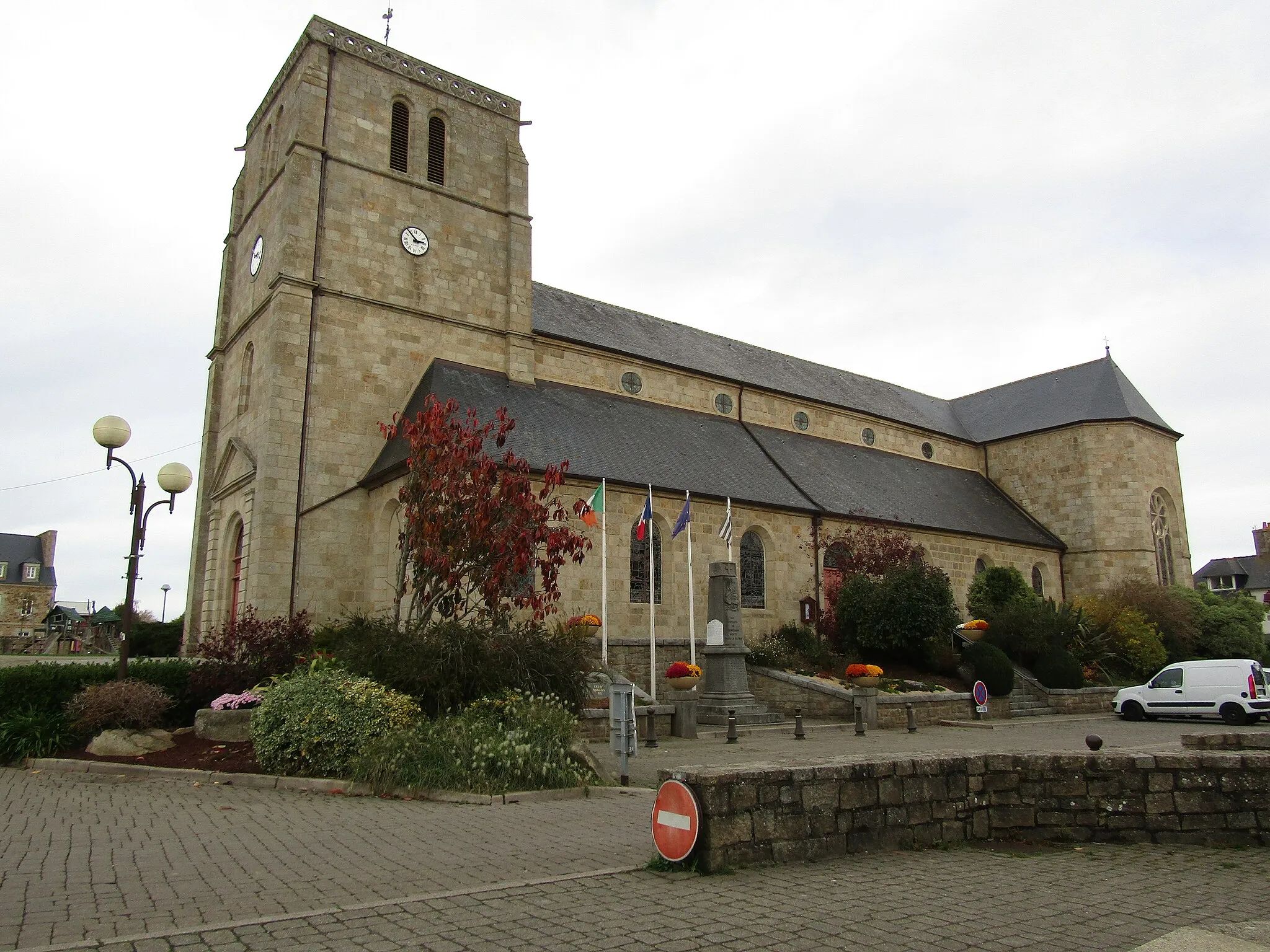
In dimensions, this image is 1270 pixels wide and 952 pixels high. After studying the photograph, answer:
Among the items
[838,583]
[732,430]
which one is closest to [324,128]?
[732,430]

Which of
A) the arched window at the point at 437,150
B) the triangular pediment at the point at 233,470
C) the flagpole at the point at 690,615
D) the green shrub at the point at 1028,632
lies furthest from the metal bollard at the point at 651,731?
the arched window at the point at 437,150

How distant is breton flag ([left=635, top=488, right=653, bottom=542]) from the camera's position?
19828 millimetres

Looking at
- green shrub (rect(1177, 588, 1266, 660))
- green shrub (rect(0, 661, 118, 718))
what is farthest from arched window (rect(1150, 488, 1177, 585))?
green shrub (rect(0, 661, 118, 718))

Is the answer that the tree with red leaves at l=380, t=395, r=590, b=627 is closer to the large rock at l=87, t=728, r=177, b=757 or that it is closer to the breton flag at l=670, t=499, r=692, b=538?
the large rock at l=87, t=728, r=177, b=757

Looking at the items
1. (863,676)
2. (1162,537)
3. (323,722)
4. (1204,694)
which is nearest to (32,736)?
(323,722)

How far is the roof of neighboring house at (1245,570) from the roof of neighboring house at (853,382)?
3884 cm

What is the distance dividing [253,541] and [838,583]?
1526 centimetres

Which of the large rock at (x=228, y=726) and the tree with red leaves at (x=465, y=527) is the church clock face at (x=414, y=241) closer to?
the tree with red leaves at (x=465, y=527)

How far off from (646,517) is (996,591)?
44.4 feet

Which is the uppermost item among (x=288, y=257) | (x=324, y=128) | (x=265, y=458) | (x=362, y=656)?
(x=324, y=128)

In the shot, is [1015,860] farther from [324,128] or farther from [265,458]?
[324,128]

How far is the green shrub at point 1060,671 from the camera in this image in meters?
23.5

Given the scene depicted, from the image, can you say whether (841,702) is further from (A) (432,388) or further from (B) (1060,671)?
(A) (432,388)

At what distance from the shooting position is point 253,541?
64.4 feet
